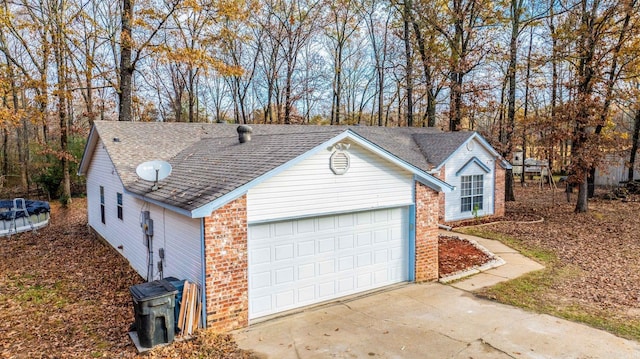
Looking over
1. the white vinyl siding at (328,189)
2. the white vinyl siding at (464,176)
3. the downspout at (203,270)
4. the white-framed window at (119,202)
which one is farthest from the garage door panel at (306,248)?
the white vinyl siding at (464,176)

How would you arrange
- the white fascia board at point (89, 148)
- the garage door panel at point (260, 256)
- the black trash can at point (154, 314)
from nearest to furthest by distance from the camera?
1. the black trash can at point (154, 314)
2. the garage door panel at point (260, 256)
3. the white fascia board at point (89, 148)

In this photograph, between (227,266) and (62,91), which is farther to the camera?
(62,91)

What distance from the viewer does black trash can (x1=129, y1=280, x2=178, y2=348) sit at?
21.6 ft

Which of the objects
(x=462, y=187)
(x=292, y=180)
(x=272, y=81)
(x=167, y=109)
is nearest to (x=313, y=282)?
(x=292, y=180)

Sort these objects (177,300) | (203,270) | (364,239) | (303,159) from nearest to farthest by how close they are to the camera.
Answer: (203,270) < (177,300) < (303,159) < (364,239)

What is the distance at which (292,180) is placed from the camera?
8.08 meters

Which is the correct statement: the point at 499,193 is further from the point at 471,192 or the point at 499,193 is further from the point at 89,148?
the point at 89,148

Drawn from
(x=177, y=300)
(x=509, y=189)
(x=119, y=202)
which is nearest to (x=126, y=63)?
(x=119, y=202)

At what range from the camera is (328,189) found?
8562mm

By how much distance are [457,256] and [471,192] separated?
275 inches

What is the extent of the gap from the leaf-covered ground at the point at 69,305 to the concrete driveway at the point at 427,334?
3.26 feet

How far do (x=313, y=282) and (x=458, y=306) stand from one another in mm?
3142

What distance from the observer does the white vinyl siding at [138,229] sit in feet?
25.0

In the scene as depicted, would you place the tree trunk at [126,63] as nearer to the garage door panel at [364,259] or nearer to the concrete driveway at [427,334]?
the garage door panel at [364,259]
